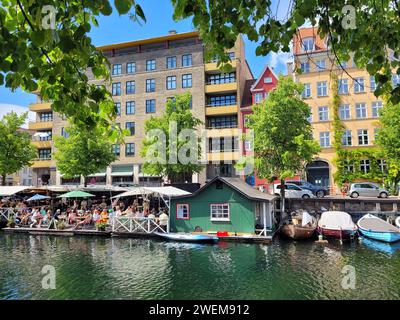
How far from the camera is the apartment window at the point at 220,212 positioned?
74.8 ft

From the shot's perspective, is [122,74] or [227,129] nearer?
[227,129]

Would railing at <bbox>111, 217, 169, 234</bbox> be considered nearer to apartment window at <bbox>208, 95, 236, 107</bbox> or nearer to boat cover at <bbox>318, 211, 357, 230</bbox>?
boat cover at <bbox>318, 211, 357, 230</bbox>

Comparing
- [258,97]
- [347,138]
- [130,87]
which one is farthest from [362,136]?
[130,87]

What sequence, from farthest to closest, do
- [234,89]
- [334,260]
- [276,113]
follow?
1. [234,89]
2. [276,113]
3. [334,260]

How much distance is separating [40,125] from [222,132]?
31316mm

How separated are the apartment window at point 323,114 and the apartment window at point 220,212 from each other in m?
24.8

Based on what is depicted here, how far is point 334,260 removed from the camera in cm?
1716

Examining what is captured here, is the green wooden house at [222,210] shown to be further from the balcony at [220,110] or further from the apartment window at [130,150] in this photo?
the apartment window at [130,150]

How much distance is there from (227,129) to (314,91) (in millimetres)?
12652

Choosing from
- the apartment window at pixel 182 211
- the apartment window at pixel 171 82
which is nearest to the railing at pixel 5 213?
the apartment window at pixel 182 211

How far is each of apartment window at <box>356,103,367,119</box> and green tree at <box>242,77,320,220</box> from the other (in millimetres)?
16335
